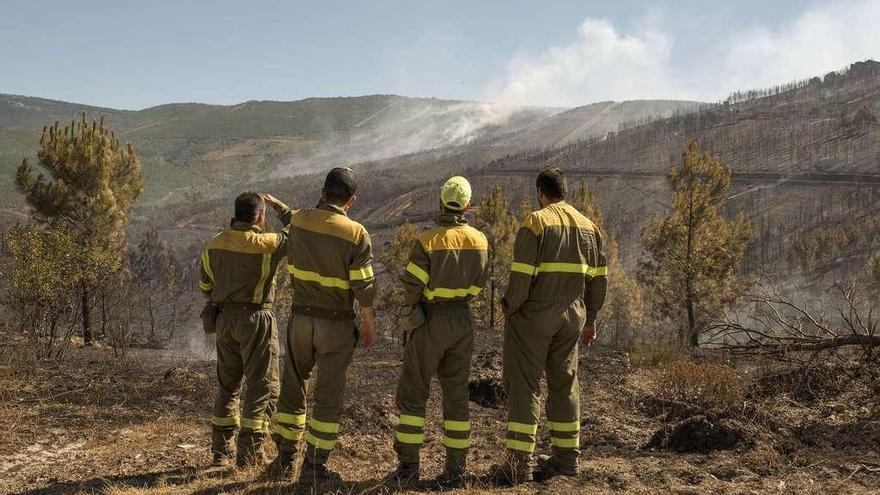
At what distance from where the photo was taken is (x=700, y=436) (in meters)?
5.93

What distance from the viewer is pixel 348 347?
4777mm

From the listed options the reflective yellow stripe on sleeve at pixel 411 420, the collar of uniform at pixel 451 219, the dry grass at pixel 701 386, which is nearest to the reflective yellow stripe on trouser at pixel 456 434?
the reflective yellow stripe on sleeve at pixel 411 420

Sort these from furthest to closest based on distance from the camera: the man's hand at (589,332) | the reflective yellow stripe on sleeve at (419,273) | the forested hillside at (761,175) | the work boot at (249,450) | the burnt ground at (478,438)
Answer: the forested hillside at (761,175), the man's hand at (589,332), the work boot at (249,450), the burnt ground at (478,438), the reflective yellow stripe on sleeve at (419,273)

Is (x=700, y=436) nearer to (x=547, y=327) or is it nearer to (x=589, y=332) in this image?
(x=589, y=332)

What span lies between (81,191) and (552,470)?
66.0 ft

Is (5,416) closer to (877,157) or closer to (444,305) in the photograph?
(444,305)

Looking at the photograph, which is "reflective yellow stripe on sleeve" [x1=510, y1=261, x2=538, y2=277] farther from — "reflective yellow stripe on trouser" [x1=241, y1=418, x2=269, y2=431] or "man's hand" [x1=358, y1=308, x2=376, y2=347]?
"reflective yellow stripe on trouser" [x1=241, y1=418, x2=269, y2=431]

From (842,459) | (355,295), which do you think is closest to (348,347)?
(355,295)

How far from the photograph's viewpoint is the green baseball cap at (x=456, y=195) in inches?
189

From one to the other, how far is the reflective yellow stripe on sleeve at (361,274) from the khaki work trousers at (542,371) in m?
1.13

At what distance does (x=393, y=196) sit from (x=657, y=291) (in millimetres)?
134562

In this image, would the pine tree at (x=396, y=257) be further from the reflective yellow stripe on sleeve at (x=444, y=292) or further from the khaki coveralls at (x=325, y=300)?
the reflective yellow stripe on sleeve at (x=444, y=292)

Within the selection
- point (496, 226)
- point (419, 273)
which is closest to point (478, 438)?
point (419, 273)

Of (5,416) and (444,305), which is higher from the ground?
(444,305)
